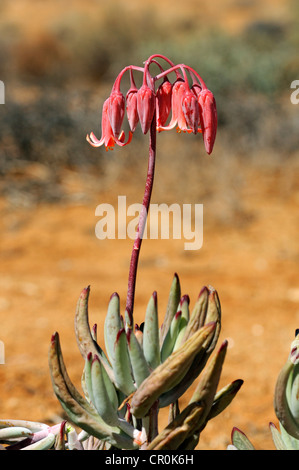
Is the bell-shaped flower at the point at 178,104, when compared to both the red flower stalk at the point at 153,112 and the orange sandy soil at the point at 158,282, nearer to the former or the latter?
the red flower stalk at the point at 153,112

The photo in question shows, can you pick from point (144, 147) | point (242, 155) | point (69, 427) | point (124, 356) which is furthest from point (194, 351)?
point (242, 155)

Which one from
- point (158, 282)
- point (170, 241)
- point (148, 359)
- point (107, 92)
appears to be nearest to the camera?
point (148, 359)

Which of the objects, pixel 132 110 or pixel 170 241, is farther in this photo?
pixel 170 241

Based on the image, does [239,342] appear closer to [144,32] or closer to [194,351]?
[194,351]

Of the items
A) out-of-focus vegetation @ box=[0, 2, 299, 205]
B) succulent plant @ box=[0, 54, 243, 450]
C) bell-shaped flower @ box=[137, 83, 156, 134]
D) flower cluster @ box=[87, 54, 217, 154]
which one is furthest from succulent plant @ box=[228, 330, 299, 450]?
out-of-focus vegetation @ box=[0, 2, 299, 205]

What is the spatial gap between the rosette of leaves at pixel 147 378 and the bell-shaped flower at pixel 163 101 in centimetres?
44

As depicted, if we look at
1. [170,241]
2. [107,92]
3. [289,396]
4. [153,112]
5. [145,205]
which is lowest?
[289,396]

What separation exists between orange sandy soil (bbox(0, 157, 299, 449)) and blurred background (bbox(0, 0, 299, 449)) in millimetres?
13

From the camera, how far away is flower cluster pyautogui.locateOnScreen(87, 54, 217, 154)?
140 cm

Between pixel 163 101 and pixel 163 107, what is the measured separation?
2cm

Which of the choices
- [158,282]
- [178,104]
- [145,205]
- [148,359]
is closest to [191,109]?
[178,104]

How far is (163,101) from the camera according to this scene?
1516 mm

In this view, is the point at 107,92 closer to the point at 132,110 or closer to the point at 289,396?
the point at 132,110

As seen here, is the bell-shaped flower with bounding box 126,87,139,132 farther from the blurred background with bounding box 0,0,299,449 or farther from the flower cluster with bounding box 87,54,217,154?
the blurred background with bounding box 0,0,299,449
